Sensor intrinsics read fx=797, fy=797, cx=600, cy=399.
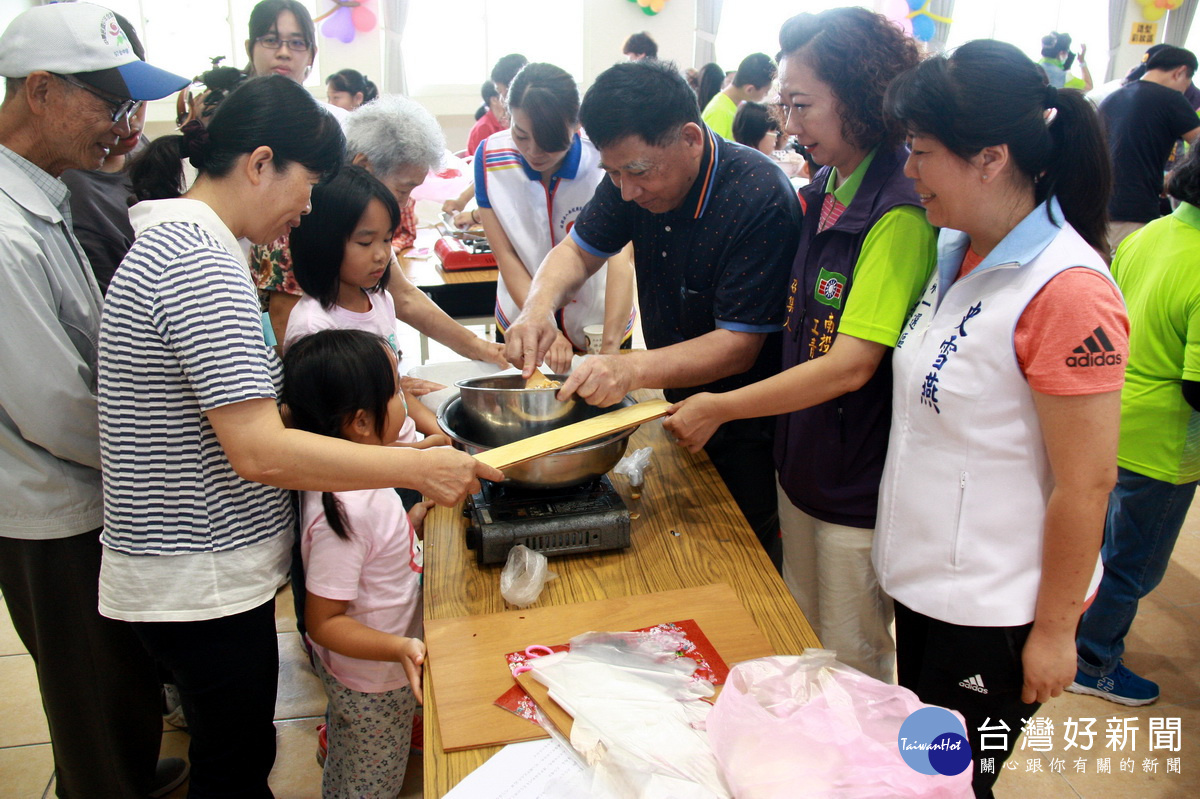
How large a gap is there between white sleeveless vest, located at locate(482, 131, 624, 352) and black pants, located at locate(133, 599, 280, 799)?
A: 1.48 meters

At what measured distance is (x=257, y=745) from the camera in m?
1.45

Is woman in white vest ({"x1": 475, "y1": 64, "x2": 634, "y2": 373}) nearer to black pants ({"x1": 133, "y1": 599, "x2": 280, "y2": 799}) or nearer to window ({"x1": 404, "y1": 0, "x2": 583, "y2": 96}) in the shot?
black pants ({"x1": 133, "y1": 599, "x2": 280, "y2": 799})

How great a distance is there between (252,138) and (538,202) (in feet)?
4.68

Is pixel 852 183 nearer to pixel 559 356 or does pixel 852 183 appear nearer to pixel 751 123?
pixel 559 356

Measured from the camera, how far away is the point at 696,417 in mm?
1537

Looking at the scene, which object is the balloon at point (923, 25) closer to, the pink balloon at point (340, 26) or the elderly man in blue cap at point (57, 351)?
the pink balloon at point (340, 26)

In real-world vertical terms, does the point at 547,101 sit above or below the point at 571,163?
above

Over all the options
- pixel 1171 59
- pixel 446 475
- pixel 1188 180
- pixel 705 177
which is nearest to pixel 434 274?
pixel 705 177

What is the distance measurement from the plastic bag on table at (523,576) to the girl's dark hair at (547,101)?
4.59 ft

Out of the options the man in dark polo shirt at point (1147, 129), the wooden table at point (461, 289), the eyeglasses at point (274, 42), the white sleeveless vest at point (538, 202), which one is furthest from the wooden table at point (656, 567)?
the man in dark polo shirt at point (1147, 129)

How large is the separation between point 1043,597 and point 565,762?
2.44 feet

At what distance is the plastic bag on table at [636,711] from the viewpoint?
926 mm

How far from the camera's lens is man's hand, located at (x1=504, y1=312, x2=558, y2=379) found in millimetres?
1715

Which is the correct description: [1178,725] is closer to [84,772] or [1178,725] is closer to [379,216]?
[379,216]
